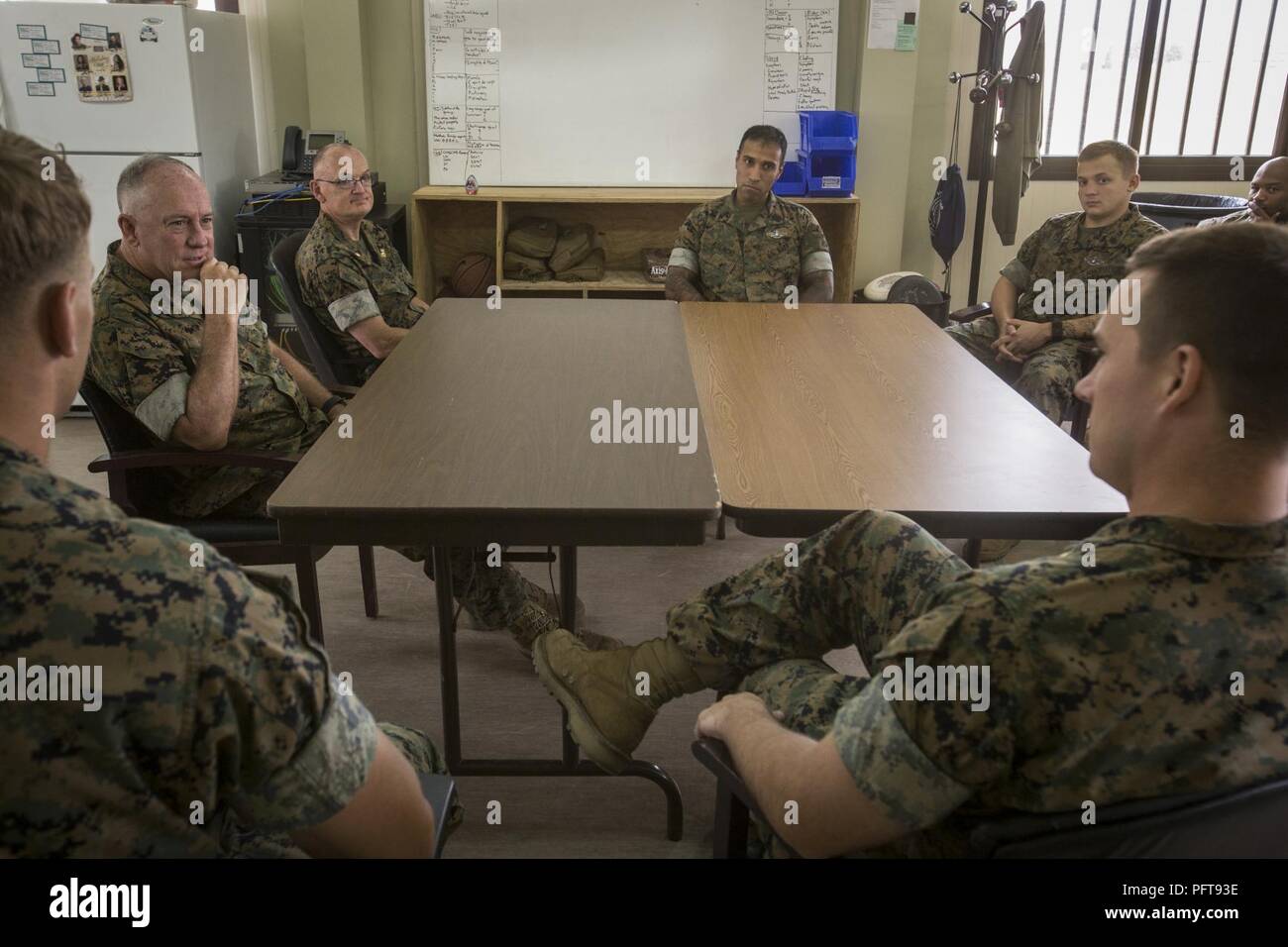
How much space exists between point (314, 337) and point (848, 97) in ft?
10.8

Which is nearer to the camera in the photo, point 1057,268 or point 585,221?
point 1057,268

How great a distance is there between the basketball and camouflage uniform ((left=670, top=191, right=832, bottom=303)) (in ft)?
4.70

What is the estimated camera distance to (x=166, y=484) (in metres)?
2.12

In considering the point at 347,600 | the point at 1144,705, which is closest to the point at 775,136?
the point at 347,600

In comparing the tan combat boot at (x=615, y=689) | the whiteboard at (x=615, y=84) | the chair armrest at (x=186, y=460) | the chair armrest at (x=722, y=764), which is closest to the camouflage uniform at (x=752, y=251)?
the whiteboard at (x=615, y=84)

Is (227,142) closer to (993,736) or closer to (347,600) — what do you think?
(347,600)

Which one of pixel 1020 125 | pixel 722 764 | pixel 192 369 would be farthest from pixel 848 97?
pixel 722 764

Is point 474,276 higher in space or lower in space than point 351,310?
lower

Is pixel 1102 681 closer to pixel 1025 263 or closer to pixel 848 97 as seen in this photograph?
pixel 1025 263

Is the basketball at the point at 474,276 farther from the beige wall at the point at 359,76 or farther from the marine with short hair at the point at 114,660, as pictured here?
the marine with short hair at the point at 114,660

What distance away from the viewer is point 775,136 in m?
3.62

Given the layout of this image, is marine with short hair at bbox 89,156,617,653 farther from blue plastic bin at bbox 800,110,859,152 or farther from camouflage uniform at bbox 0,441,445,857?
blue plastic bin at bbox 800,110,859,152

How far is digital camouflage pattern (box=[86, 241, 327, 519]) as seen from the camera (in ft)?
6.61

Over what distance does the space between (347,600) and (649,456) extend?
1392 millimetres
